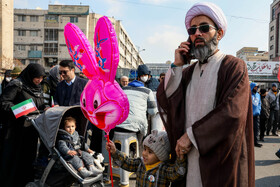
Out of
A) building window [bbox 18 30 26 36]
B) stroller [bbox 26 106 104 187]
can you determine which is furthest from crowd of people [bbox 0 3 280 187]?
building window [bbox 18 30 26 36]

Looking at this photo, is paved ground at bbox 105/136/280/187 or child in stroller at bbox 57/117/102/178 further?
paved ground at bbox 105/136/280/187

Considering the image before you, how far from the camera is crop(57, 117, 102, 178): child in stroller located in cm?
338

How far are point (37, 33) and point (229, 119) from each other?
55.2m

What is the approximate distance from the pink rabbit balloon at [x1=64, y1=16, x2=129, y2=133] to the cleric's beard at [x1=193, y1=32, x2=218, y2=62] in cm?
87

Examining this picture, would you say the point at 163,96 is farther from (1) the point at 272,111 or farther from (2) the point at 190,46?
(1) the point at 272,111

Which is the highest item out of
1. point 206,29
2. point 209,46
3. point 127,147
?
point 206,29

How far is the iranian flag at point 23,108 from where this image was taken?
3420 mm

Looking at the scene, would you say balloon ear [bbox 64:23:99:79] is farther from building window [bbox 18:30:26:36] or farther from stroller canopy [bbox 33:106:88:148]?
building window [bbox 18:30:26:36]

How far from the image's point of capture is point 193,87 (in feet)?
5.80

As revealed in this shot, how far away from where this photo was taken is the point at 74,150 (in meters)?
3.52

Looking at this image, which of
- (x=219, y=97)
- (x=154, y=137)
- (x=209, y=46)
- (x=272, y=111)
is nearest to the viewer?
(x=219, y=97)

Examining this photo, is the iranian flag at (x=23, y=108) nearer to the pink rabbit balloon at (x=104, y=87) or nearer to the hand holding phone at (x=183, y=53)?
the pink rabbit balloon at (x=104, y=87)

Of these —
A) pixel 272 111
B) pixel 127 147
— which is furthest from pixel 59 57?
pixel 127 147

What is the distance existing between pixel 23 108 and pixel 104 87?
1.75m
